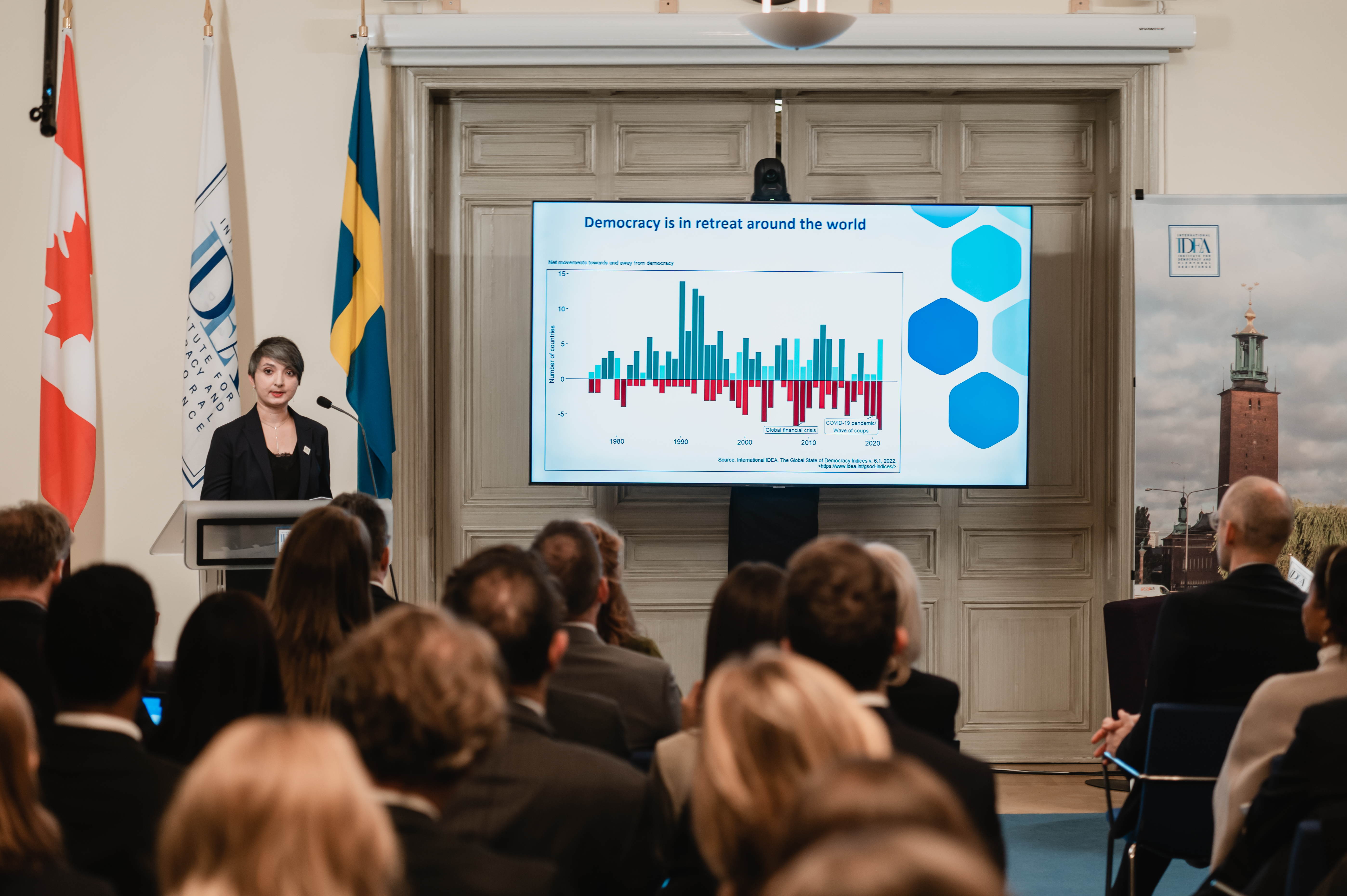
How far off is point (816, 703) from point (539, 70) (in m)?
4.71

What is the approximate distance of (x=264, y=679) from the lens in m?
2.15

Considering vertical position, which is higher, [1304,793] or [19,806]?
[19,806]

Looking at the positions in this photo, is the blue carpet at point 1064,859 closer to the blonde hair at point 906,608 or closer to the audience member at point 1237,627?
the audience member at point 1237,627

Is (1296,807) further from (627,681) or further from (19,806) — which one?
(19,806)

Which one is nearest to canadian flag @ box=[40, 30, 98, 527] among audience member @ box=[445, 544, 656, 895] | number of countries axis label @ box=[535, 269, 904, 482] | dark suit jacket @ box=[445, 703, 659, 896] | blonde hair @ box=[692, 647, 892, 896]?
number of countries axis label @ box=[535, 269, 904, 482]

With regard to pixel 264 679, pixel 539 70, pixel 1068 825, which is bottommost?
pixel 1068 825

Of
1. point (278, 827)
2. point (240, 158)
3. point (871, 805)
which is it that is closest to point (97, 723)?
point (278, 827)

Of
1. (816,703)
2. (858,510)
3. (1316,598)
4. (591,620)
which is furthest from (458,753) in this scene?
(858,510)

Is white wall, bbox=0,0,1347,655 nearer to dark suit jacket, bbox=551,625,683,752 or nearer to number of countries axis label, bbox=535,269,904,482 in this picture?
number of countries axis label, bbox=535,269,904,482

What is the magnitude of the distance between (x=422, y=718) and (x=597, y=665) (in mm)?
1258

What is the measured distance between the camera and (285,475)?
4523 millimetres

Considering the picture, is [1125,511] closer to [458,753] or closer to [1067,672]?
[1067,672]

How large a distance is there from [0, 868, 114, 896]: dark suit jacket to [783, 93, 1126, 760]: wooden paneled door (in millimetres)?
4560

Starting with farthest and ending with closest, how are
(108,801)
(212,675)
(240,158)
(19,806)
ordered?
1. (240,158)
2. (212,675)
3. (108,801)
4. (19,806)
